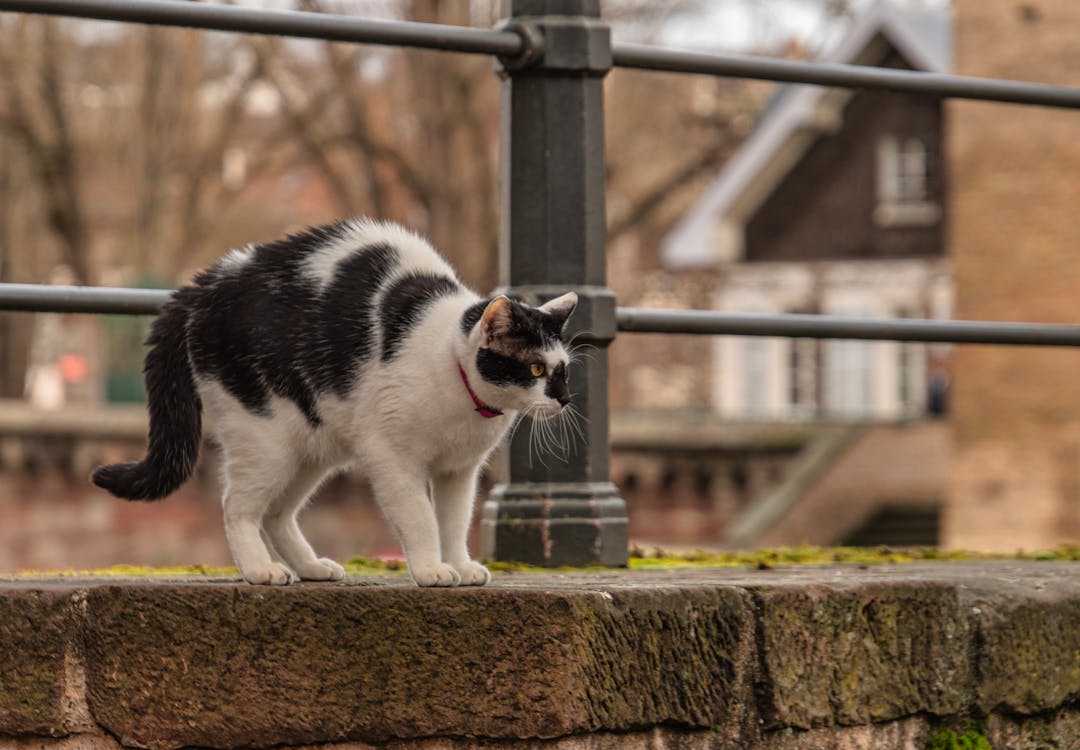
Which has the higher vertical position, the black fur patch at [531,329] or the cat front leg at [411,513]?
the black fur patch at [531,329]

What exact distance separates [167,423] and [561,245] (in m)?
1.06

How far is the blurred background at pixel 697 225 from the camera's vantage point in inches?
936

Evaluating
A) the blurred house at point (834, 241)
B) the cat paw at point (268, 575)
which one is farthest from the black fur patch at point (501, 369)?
the blurred house at point (834, 241)

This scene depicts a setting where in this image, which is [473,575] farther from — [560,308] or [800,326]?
[800,326]

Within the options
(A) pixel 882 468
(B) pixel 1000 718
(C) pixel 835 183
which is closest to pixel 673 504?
(A) pixel 882 468

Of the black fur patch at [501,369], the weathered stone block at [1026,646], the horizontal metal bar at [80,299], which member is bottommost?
the weathered stone block at [1026,646]

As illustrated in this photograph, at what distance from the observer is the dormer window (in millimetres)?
38594

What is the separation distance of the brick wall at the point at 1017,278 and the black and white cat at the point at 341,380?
2009 cm

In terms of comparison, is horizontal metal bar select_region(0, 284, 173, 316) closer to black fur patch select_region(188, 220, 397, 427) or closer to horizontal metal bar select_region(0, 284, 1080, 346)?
horizontal metal bar select_region(0, 284, 1080, 346)

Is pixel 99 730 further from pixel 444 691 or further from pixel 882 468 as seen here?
pixel 882 468

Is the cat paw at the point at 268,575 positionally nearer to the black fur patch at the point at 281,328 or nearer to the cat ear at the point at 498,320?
the black fur patch at the point at 281,328

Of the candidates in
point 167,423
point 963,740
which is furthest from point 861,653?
point 167,423

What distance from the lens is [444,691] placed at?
3111mm

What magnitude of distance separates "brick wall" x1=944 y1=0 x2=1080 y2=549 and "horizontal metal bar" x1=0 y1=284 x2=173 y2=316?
1987 cm
